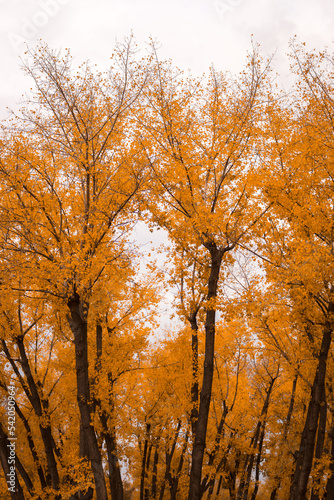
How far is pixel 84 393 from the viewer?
26.6 feet

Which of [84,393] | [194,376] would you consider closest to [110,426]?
[194,376]

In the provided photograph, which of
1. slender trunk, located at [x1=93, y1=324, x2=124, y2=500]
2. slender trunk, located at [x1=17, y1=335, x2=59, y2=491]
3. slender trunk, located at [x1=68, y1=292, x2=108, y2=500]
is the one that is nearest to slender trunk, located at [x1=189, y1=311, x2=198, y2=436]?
slender trunk, located at [x1=93, y1=324, x2=124, y2=500]

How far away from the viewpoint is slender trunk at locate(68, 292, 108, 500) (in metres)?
7.96

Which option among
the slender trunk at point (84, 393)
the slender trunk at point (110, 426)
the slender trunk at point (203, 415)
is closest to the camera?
the slender trunk at point (84, 393)

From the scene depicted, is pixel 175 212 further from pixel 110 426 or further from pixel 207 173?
pixel 110 426

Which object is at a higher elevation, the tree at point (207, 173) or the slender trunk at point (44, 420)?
the tree at point (207, 173)

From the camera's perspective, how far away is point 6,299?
10836 millimetres

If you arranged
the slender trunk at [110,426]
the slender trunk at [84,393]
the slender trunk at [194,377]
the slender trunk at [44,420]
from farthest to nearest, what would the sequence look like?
the slender trunk at [110,426]
the slender trunk at [44,420]
the slender trunk at [194,377]
the slender trunk at [84,393]

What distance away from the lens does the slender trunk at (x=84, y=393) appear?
7961mm

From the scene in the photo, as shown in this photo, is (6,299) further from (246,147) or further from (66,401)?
(246,147)

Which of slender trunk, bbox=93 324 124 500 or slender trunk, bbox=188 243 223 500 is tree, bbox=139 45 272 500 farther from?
slender trunk, bbox=93 324 124 500

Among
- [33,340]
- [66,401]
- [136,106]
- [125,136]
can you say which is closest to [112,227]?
[125,136]

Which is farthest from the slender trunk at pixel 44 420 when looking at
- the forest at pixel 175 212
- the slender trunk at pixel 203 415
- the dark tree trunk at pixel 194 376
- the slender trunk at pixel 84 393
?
the slender trunk at pixel 203 415

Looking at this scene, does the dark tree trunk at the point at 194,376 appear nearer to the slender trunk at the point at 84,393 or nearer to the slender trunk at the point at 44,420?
the slender trunk at the point at 84,393
